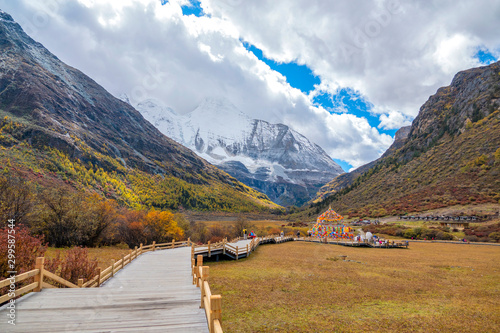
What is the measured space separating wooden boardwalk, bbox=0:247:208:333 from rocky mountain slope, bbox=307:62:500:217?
7291cm

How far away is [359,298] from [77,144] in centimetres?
13156

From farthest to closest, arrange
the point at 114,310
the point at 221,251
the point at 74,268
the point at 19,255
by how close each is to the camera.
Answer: the point at 221,251
the point at 74,268
the point at 19,255
the point at 114,310

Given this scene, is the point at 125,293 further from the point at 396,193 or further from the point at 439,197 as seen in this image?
the point at 396,193

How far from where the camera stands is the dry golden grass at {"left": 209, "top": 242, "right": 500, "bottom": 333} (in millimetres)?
9094

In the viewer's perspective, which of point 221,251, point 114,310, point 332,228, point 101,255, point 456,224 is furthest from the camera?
point 456,224

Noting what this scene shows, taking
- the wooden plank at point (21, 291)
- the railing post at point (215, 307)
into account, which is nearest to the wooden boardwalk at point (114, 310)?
the wooden plank at point (21, 291)

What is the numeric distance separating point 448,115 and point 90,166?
168 metres

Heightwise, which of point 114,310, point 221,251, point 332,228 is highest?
point 114,310

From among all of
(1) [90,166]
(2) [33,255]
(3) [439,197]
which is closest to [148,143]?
(1) [90,166]

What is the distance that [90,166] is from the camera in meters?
107

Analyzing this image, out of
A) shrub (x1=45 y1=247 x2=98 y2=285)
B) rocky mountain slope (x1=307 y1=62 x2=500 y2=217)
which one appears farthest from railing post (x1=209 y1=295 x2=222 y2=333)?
rocky mountain slope (x1=307 y1=62 x2=500 y2=217)

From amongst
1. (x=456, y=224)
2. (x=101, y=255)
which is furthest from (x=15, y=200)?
(x=456, y=224)

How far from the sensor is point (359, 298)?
12297mm

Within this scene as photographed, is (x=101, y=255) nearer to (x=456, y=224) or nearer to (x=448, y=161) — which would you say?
(x=456, y=224)
